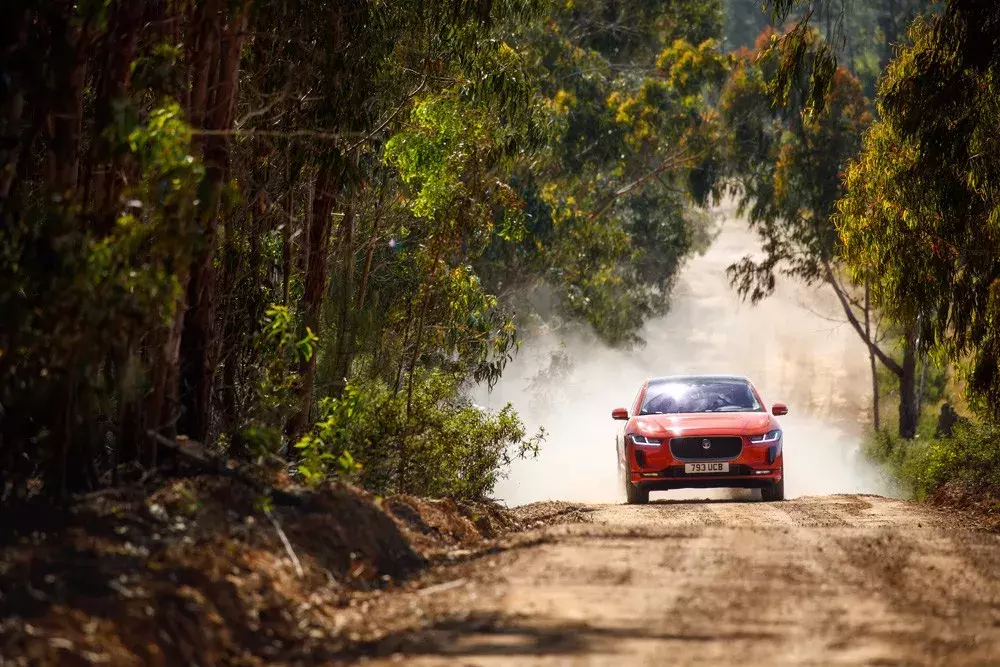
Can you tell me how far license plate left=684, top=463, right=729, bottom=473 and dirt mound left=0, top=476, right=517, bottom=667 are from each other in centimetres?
696

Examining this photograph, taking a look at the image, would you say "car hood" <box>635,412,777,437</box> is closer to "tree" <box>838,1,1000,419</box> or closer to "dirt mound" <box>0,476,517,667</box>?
"tree" <box>838,1,1000,419</box>

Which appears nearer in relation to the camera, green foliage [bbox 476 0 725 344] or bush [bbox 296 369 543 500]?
bush [bbox 296 369 543 500]

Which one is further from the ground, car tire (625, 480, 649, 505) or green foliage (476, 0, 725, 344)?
green foliage (476, 0, 725, 344)

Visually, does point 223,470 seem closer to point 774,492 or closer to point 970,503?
point 774,492

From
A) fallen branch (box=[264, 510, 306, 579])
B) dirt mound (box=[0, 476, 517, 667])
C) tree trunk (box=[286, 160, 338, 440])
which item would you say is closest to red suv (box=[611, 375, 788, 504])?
tree trunk (box=[286, 160, 338, 440])

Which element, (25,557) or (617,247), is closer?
(25,557)

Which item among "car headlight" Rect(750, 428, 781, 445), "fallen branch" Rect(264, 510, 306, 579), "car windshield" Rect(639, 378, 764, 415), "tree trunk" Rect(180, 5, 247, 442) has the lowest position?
"fallen branch" Rect(264, 510, 306, 579)

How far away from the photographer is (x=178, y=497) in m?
8.43

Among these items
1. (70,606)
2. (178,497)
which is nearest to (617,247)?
(178,497)

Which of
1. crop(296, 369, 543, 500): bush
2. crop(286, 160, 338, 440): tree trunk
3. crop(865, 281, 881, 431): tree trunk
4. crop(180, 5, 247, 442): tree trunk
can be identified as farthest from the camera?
crop(865, 281, 881, 431): tree trunk

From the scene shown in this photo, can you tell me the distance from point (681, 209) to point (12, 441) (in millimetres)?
36102

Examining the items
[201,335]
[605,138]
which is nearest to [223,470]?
[201,335]

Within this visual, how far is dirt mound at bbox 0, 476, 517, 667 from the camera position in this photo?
5.82m

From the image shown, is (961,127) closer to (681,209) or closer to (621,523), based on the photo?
(621,523)
